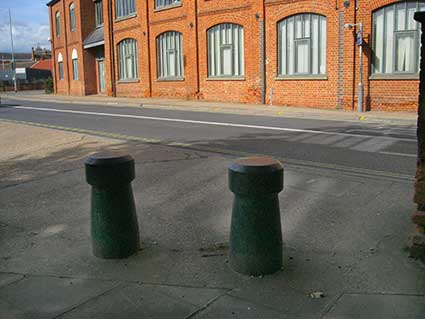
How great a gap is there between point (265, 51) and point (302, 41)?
2.08 metres

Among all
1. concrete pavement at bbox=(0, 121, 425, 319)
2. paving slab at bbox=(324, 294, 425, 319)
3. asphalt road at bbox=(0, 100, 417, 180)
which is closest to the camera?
paving slab at bbox=(324, 294, 425, 319)

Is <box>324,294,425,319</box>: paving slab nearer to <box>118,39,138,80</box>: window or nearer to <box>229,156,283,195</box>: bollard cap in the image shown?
<box>229,156,283,195</box>: bollard cap

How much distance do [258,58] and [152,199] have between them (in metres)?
17.2

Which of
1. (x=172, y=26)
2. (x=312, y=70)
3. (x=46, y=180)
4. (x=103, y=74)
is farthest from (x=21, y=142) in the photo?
(x=103, y=74)

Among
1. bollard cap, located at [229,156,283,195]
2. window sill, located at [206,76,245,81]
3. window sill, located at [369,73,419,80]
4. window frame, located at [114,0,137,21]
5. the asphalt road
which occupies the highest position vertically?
window frame, located at [114,0,137,21]

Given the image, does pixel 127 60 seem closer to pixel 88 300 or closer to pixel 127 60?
pixel 127 60

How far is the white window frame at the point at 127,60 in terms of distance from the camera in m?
32.1

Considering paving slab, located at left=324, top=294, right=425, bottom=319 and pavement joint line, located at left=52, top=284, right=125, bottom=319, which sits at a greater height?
paving slab, located at left=324, top=294, right=425, bottom=319

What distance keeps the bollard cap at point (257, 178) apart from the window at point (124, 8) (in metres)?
29.5

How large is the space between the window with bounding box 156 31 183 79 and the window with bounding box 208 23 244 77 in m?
2.92

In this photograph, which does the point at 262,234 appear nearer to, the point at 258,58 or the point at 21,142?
the point at 21,142

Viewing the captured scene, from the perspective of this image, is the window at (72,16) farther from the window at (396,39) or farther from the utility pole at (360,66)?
the window at (396,39)

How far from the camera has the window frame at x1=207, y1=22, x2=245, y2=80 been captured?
78.3 feet

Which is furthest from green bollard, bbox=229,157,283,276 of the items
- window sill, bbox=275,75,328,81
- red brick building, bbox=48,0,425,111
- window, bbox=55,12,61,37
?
window, bbox=55,12,61,37
